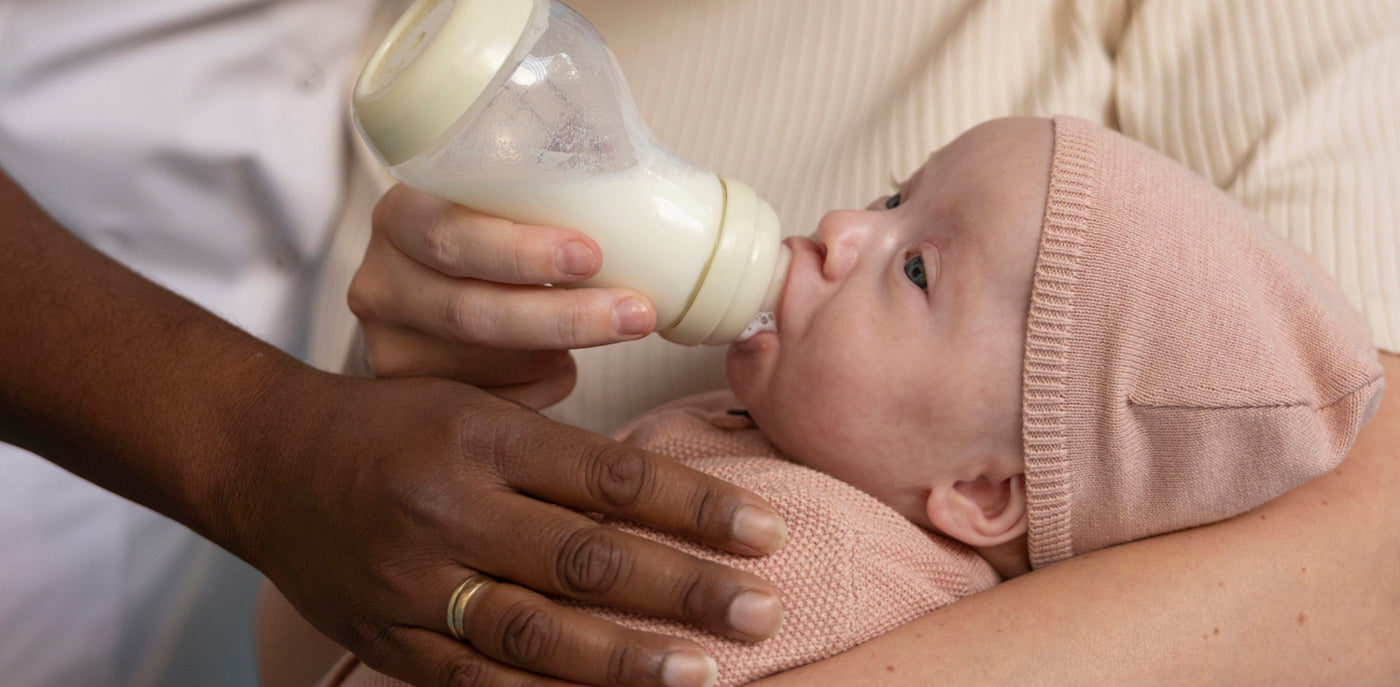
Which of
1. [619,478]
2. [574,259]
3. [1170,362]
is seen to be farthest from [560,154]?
[1170,362]

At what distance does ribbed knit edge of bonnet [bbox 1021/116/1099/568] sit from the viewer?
0.98 metres

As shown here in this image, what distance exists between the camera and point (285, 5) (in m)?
1.39

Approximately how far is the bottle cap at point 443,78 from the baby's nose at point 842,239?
0.45m

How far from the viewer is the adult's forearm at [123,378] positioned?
0.97 meters

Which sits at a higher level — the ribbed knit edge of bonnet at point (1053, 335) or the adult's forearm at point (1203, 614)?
the ribbed knit edge of bonnet at point (1053, 335)

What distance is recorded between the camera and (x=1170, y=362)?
3.18ft

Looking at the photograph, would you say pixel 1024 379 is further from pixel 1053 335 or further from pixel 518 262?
pixel 518 262

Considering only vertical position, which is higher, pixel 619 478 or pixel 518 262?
pixel 518 262

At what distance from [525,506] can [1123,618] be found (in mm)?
577

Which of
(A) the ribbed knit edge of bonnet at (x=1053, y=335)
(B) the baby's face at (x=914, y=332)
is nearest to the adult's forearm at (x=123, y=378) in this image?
(B) the baby's face at (x=914, y=332)

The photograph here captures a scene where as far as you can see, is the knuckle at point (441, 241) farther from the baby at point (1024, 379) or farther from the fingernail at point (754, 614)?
the fingernail at point (754, 614)

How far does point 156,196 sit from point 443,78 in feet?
2.78

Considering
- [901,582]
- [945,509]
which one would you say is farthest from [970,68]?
[901,582]

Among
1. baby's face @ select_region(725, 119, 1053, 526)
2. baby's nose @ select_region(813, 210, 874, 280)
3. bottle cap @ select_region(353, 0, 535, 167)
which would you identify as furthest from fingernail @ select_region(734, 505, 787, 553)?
bottle cap @ select_region(353, 0, 535, 167)
